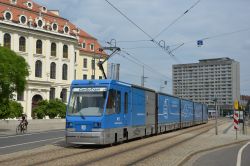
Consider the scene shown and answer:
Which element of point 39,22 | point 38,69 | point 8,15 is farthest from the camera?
point 38,69

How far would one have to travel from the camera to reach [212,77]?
66.1 meters

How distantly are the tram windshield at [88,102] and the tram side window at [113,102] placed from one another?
374 millimetres

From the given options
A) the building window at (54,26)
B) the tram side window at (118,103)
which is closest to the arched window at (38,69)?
the building window at (54,26)

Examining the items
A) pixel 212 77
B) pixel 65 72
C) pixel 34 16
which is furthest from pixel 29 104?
pixel 212 77

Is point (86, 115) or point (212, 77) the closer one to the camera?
point (86, 115)

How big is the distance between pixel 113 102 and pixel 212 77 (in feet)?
155

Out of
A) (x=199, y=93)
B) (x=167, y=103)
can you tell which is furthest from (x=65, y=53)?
(x=167, y=103)

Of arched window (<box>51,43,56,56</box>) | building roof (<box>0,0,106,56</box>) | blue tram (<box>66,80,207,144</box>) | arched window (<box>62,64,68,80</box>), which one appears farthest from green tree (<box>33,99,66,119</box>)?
blue tram (<box>66,80,207,144</box>)

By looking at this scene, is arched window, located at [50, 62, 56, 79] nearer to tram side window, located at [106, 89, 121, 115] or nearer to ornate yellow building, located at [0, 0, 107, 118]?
ornate yellow building, located at [0, 0, 107, 118]

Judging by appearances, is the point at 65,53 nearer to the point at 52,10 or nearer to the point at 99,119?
the point at 52,10

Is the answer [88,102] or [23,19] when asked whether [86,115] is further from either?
[23,19]

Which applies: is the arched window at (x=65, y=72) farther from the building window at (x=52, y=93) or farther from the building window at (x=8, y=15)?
the building window at (x=8, y=15)

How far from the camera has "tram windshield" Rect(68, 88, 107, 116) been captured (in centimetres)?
1983

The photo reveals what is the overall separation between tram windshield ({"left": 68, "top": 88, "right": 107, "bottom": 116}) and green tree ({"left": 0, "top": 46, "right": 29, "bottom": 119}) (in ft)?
62.4
